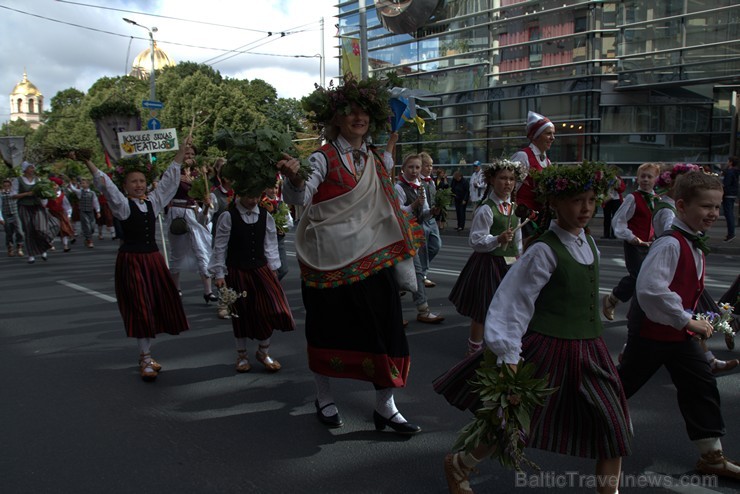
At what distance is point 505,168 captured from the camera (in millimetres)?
5812

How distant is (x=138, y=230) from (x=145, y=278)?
444mm

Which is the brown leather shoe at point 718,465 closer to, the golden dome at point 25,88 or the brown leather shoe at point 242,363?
the brown leather shoe at point 242,363

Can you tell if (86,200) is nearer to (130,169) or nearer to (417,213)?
(417,213)

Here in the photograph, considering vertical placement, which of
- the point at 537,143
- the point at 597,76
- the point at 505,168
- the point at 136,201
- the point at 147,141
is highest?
Answer: the point at 597,76

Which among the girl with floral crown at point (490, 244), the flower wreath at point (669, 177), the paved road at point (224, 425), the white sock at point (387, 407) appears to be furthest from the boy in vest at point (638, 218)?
the white sock at point (387, 407)

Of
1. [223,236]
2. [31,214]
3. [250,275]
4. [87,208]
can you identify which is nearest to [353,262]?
[250,275]

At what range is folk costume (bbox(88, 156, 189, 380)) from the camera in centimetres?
572

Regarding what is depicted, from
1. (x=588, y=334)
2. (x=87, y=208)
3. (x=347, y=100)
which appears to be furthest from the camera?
(x=87, y=208)

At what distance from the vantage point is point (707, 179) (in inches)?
143

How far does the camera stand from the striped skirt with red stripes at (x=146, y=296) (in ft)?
18.8

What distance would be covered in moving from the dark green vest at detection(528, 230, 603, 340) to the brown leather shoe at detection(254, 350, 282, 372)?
3.30 metres

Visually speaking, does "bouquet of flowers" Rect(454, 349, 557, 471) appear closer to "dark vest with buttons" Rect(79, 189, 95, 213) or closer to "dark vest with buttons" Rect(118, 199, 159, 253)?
"dark vest with buttons" Rect(118, 199, 159, 253)

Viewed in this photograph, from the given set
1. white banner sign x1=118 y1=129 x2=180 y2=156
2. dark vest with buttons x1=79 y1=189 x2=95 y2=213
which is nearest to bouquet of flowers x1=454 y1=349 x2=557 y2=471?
white banner sign x1=118 y1=129 x2=180 y2=156

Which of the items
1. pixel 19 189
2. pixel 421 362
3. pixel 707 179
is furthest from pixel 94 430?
pixel 19 189
